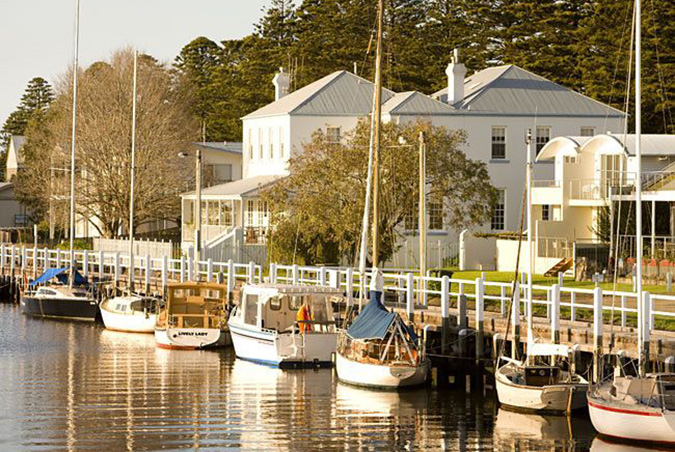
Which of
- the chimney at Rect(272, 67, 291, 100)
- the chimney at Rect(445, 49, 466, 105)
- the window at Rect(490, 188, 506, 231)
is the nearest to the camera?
the window at Rect(490, 188, 506, 231)

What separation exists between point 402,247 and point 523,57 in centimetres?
3283

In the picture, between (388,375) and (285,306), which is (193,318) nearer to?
(285,306)

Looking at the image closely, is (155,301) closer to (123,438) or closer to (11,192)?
(123,438)

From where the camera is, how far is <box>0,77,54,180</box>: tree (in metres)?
152

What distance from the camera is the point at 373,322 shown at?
36094 millimetres

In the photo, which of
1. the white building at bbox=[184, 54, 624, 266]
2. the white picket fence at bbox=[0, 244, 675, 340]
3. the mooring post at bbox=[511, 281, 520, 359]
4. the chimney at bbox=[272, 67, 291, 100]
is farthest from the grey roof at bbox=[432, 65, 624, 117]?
the mooring post at bbox=[511, 281, 520, 359]

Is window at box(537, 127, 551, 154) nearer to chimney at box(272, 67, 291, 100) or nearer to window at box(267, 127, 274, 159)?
window at box(267, 127, 274, 159)

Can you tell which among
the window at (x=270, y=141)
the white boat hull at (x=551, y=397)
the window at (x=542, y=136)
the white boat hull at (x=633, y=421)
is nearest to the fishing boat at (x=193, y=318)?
the white boat hull at (x=551, y=397)

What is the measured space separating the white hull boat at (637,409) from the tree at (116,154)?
57970 millimetres

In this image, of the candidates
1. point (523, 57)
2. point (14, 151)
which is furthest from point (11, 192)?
point (523, 57)

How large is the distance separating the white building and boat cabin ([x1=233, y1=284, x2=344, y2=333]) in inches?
859

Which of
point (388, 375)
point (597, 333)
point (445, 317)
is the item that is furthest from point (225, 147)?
point (597, 333)

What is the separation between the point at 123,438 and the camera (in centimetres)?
2875

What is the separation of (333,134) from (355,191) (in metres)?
9.16
